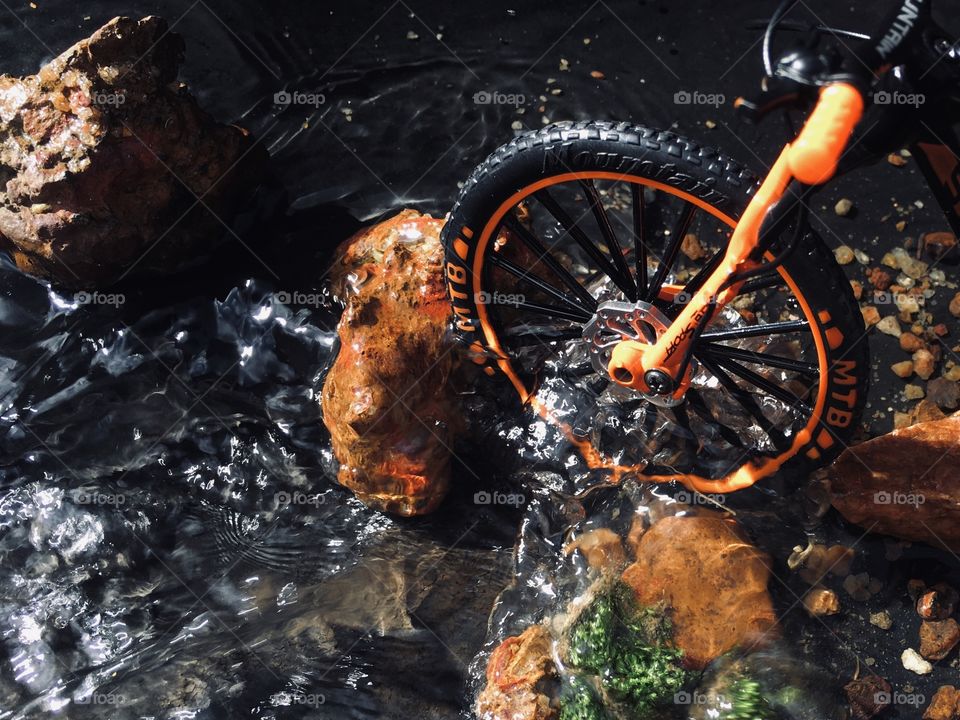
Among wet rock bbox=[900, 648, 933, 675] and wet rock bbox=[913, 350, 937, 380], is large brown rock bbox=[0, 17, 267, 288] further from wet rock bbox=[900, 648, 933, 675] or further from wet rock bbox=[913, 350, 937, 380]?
wet rock bbox=[900, 648, 933, 675]

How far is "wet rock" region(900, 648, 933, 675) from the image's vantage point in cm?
341

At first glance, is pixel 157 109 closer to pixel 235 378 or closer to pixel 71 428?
pixel 235 378

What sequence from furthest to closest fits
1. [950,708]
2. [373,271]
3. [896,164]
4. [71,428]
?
[896,164], [71,428], [373,271], [950,708]

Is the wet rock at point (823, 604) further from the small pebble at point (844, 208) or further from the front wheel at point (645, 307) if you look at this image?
the small pebble at point (844, 208)

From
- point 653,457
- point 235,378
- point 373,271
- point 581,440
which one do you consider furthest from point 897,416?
point 235,378

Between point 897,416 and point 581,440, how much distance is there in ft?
4.45

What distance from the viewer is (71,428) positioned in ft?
13.0

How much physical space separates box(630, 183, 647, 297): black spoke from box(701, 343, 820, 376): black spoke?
338mm

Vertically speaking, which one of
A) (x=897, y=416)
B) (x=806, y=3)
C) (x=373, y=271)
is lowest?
(x=897, y=416)

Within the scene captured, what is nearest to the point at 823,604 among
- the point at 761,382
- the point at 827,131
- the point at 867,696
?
the point at 867,696

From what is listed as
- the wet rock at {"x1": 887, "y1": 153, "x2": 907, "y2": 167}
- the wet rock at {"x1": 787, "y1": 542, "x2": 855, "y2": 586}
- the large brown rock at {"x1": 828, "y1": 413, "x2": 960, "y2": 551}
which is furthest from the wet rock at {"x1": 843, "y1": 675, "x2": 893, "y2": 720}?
the wet rock at {"x1": 887, "y1": 153, "x2": 907, "y2": 167}

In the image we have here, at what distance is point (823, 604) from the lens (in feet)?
11.6

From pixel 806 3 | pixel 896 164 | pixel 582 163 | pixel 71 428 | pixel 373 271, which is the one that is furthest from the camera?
pixel 806 3

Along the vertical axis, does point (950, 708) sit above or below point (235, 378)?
below
